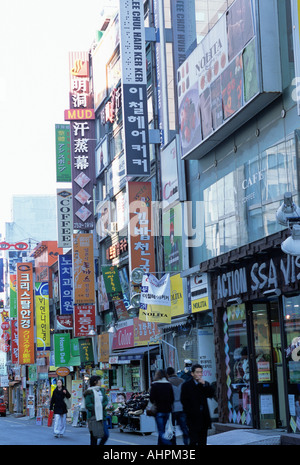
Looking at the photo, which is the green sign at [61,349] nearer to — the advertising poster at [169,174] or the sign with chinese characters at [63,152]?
the sign with chinese characters at [63,152]

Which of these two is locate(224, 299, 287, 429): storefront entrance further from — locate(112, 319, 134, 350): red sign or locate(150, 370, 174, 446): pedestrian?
locate(112, 319, 134, 350): red sign

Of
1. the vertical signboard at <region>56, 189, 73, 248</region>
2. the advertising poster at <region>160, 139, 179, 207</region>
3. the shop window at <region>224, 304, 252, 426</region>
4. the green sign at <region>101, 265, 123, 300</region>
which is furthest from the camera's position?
the vertical signboard at <region>56, 189, 73, 248</region>

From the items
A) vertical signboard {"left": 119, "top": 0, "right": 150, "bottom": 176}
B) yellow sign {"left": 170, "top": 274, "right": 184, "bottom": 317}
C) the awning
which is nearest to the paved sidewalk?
yellow sign {"left": 170, "top": 274, "right": 184, "bottom": 317}

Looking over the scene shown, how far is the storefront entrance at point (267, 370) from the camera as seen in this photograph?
22.6 metres

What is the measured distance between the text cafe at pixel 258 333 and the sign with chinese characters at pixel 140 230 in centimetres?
846

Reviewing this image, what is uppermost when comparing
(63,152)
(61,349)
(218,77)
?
(63,152)

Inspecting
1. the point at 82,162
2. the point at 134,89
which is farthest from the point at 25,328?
the point at 134,89

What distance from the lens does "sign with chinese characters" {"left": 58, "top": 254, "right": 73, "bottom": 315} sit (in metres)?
49.6

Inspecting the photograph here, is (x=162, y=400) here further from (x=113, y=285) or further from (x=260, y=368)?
(x=113, y=285)

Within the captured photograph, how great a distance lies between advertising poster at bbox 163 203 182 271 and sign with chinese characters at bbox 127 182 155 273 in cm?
194

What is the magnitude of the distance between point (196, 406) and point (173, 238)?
16397 mm

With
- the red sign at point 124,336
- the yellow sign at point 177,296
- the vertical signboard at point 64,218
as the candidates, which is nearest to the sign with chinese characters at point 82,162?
the vertical signboard at point 64,218

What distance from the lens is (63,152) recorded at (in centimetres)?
4978
